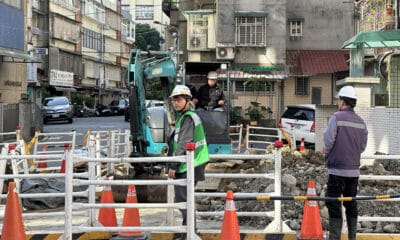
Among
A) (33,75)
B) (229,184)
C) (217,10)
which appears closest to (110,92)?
(33,75)

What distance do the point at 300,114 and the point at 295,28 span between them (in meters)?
16.4

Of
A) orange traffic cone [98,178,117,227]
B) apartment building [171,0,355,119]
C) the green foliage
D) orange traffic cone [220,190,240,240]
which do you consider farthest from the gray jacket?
apartment building [171,0,355,119]

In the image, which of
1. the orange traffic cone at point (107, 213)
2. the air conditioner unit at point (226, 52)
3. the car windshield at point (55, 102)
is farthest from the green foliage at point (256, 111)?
the orange traffic cone at point (107, 213)

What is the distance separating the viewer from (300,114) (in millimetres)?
20828

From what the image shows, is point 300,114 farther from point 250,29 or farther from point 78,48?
point 78,48

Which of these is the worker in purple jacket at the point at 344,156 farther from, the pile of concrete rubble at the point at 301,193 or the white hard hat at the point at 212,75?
the white hard hat at the point at 212,75

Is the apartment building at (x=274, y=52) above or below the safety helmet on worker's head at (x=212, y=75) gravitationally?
above

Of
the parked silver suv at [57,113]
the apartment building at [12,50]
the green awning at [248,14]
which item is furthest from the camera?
the parked silver suv at [57,113]

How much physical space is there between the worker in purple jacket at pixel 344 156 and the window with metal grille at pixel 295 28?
29805 mm

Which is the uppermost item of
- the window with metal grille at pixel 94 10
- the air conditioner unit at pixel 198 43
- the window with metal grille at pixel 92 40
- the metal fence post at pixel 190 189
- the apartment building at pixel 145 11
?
the apartment building at pixel 145 11

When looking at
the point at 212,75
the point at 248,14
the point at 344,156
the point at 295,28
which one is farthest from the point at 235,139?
the point at 344,156

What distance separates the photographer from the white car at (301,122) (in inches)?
793

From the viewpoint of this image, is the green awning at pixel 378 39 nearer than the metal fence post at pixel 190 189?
No

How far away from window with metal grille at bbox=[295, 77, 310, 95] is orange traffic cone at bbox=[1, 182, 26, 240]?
29.9m
